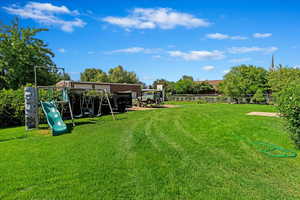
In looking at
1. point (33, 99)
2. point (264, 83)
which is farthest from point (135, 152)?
point (264, 83)

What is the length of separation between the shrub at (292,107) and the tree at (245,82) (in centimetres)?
1951

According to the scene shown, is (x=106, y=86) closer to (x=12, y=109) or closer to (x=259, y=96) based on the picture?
(x=12, y=109)

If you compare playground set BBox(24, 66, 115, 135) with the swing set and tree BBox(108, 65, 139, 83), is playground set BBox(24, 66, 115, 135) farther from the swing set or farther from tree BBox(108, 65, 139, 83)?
tree BBox(108, 65, 139, 83)

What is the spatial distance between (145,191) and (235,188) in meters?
1.20

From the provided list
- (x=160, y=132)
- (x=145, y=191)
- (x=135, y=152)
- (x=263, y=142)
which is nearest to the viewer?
(x=145, y=191)

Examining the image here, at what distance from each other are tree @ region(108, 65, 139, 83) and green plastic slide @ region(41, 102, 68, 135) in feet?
130

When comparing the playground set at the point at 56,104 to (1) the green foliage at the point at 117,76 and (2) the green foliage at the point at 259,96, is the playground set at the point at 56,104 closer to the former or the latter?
(2) the green foliage at the point at 259,96

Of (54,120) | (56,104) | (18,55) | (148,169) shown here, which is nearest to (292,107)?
(148,169)

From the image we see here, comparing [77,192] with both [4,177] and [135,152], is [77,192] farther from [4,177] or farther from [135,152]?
[135,152]

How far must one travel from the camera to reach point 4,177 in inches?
113

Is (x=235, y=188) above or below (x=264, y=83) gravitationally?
below

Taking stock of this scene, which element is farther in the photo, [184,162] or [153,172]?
[184,162]

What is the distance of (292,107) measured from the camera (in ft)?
11.5

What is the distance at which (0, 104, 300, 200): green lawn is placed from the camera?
7.82ft
